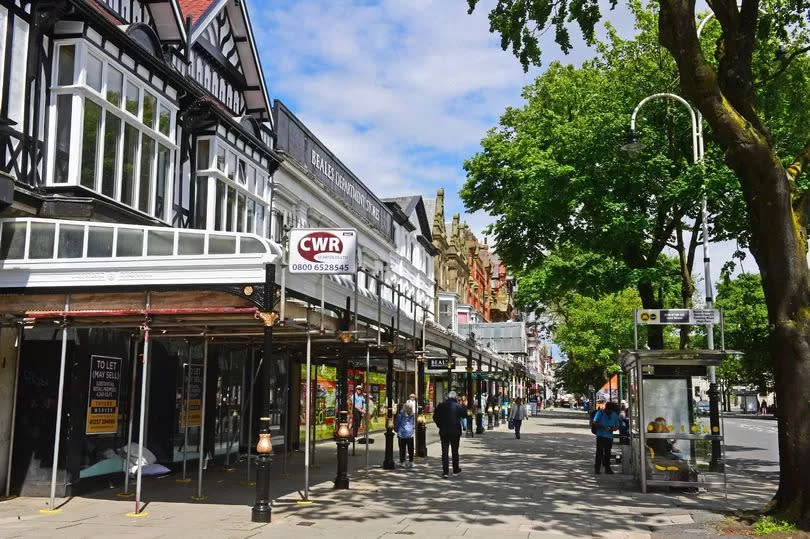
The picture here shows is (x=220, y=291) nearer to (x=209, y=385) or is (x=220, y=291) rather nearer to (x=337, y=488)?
(x=337, y=488)

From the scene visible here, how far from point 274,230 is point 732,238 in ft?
47.3

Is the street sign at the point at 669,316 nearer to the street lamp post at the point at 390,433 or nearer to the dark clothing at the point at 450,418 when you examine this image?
the dark clothing at the point at 450,418

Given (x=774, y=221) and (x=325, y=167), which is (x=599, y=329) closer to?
(x=325, y=167)

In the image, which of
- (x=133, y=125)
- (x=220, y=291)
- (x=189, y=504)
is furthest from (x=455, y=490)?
(x=133, y=125)

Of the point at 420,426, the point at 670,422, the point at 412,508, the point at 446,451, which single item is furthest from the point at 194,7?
A: the point at 670,422

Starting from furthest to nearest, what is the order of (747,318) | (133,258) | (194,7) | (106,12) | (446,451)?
(747,318) → (194,7) → (446,451) → (106,12) → (133,258)

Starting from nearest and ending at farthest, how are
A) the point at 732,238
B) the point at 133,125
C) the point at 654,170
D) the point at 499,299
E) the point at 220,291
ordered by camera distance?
the point at 220,291 < the point at 133,125 < the point at 654,170 < the point at 732,238 < the point at 499,299

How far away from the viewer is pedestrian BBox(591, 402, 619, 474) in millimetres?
17594

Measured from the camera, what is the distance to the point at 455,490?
570 inches

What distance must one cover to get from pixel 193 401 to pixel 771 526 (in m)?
11.7

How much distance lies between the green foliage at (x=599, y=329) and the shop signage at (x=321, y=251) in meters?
40.8

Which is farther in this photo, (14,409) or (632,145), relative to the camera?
(632,145)

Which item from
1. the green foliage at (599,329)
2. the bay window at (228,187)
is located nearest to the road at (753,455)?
the bay window at (228,187)

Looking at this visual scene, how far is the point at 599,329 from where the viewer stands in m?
52.8
